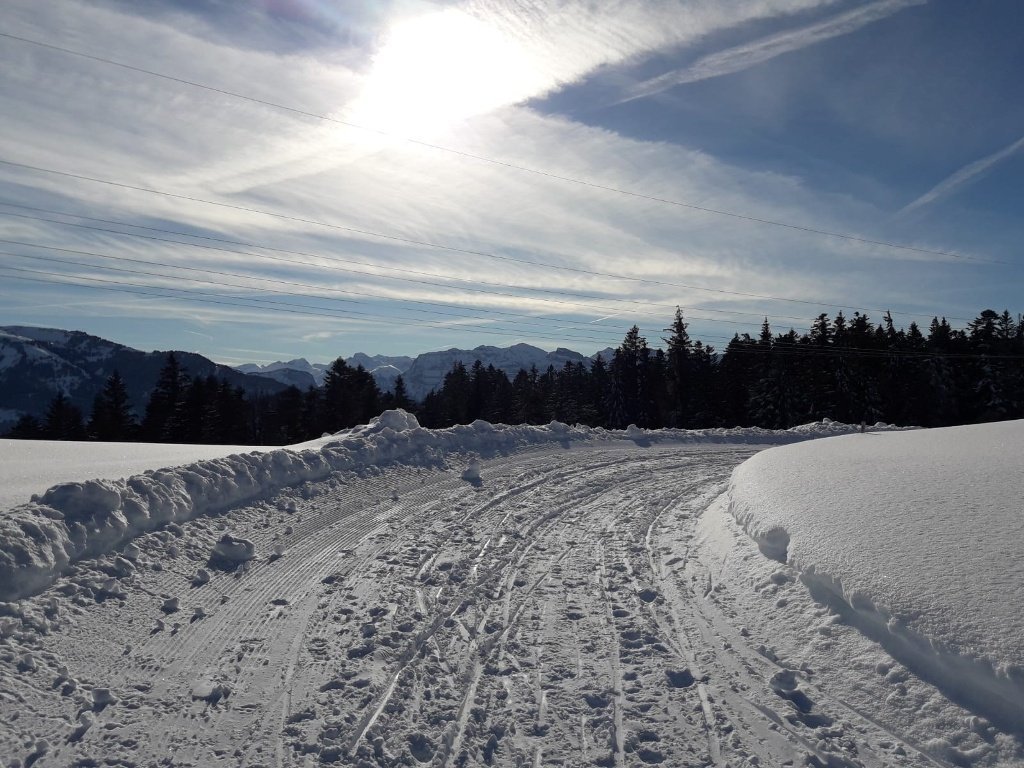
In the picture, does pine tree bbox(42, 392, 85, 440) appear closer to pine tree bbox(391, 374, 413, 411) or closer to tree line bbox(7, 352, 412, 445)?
tree line bbox(7, 352, 412, 445)

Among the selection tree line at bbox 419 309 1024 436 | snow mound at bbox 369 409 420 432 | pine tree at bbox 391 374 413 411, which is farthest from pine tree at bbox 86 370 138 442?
snow mound at bbox 369 409 420 432

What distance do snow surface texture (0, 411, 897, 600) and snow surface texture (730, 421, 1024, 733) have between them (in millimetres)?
7655

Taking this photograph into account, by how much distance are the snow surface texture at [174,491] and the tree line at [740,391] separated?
37117 millimetres

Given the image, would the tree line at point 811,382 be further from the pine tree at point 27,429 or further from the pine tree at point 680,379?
the pine tree at point 27,429

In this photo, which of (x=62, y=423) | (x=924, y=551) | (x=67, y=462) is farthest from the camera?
(x=62, y=423)

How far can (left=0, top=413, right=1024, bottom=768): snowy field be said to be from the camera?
3836 mm

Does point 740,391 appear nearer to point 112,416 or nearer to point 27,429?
point 112,416

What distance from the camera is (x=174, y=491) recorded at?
776 cm

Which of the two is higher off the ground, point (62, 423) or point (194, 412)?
point (194, 412)

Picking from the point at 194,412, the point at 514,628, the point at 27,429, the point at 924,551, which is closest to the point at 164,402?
the point at 194,412

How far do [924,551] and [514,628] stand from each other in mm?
3978

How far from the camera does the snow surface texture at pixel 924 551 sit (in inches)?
158

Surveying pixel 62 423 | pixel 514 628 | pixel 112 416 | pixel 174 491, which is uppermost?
pixel 174 491

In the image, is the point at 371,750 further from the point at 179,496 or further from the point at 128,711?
the point at 179,496
